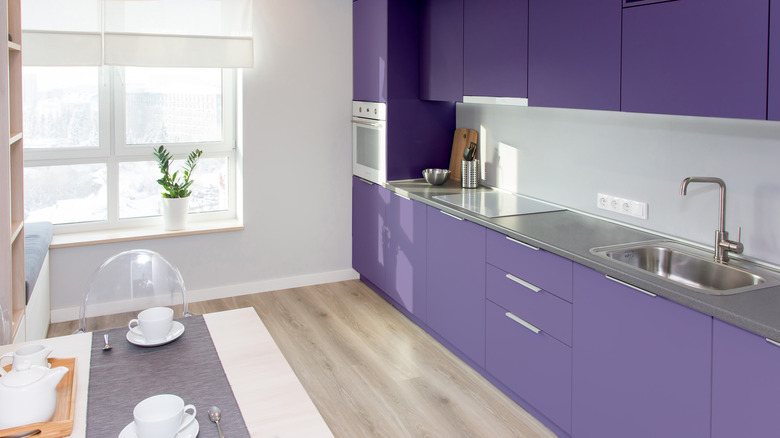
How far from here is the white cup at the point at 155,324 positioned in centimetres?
196

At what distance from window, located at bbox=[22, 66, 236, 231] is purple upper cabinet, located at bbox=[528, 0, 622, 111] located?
2393mm

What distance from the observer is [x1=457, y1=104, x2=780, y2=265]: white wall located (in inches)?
99.0

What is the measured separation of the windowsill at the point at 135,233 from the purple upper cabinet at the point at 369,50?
1303 millimetres

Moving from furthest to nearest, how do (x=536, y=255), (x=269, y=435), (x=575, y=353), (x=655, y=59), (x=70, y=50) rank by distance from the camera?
(x=70, y=50) → (x=536, y=255) → (x=575, y=353) → (x=655, y=59) → (x=269, y=435)

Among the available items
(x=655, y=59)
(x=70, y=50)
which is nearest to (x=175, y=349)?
(x=655, y=59)

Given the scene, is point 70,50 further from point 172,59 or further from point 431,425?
point 431,425

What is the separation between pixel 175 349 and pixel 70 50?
9.53 ft

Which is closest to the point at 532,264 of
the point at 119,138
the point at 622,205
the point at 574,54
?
the point at 622,205

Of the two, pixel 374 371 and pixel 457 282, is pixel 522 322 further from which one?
pixel 374 371

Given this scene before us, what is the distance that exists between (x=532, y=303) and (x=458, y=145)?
1.72m

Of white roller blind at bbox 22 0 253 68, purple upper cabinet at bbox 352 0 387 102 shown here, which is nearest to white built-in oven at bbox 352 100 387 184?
purple upper cabinet at bbox 352 0 387 102

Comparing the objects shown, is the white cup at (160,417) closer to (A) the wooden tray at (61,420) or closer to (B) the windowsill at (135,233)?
(A) the wooden tray at (61,420)

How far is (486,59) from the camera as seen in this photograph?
363 centimetres

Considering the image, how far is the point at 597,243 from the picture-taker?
2.84m
